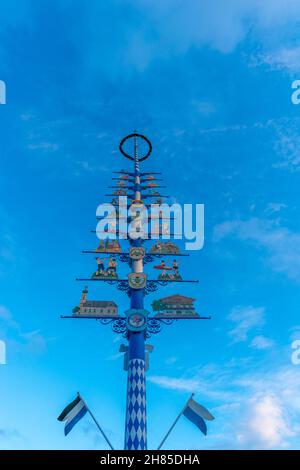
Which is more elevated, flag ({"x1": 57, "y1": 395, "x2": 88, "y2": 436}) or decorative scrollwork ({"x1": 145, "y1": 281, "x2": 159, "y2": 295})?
decorative scrollwork ({"x1": 145, "y1": 281, "x2": 159, "y2": 295})

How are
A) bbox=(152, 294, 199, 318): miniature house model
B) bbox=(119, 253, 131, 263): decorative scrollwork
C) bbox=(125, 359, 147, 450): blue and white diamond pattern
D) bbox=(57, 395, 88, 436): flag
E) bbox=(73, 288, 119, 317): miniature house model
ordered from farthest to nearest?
bbox=(119, 253, 131, 263): decorative scrollwork
bbox=(152, 294, 199, 318): miniature house model
bbox=(73, 288, 119, 317): miniature house model
bbox=(125, 359, 147, 450): blue and white diamond pattern
bbox=(57, 395, 88, 436): flag

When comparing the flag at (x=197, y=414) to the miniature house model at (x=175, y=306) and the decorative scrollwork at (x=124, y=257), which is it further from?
the decorative scrollwork at (x=124, y=257)

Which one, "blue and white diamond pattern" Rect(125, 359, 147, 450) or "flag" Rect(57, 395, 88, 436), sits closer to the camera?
"flag" Rect(57, 395, 88, 436)

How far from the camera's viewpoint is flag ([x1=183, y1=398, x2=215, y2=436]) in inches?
500

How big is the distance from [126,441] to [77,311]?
18.1ft

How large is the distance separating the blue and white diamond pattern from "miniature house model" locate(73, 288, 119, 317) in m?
2.41

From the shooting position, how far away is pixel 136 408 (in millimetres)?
14203

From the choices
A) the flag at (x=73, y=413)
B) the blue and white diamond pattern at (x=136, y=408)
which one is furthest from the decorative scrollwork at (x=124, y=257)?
the flag at (x=73, y=413)

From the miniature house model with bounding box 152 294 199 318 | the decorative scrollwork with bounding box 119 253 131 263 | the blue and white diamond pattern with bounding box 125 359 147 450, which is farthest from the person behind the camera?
the decorative scrollwork with bounding box 119 253 131 263

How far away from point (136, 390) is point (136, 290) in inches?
173

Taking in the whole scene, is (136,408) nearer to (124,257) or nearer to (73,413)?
(73,413)

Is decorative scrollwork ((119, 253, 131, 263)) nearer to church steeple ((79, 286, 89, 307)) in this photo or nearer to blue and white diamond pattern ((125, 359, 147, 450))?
church steeple ((79, 286, 89, 307))

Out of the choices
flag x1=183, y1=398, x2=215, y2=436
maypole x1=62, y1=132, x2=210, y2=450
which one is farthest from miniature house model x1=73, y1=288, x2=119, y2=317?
flag x1=183, y1=398, x2=215, y2=436

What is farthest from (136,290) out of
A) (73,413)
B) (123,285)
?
(73,413)
